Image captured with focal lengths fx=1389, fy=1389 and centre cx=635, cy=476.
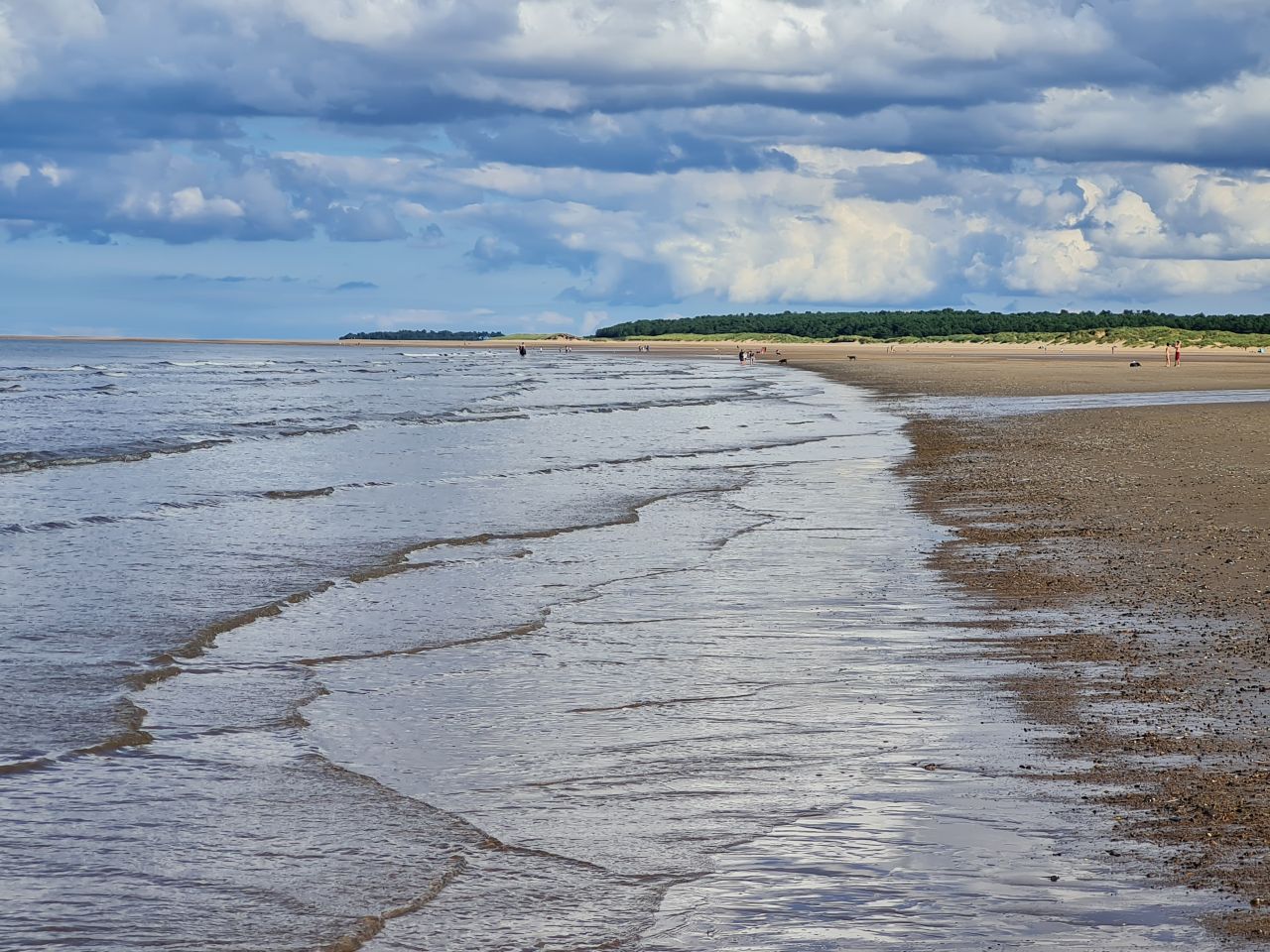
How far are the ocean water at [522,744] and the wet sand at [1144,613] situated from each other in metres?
0.37

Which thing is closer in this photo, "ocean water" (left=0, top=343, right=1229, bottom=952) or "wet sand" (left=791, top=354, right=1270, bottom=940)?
"ocean water" (left=0, top=343, right=1229, bottom=952)

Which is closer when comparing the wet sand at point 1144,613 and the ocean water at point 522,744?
the ocean water at point 522,744

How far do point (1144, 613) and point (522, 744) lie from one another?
240 inches

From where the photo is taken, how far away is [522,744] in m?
8.32

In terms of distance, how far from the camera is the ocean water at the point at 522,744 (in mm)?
5746

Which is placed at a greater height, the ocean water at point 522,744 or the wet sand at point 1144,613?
the wet sand at point 1144,613

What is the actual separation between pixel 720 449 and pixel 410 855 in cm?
2592

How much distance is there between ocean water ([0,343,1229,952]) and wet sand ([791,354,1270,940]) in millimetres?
370

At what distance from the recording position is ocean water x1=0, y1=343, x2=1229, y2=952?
5.75 metres

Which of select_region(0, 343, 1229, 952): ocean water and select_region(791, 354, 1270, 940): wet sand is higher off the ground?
select_region(791, 354, 1270, 940): wet sand

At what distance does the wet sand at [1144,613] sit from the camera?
6.68m

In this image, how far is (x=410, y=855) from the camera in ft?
21.2

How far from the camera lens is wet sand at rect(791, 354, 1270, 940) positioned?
6.68 meters

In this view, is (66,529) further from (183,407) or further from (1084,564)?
(183,407)
